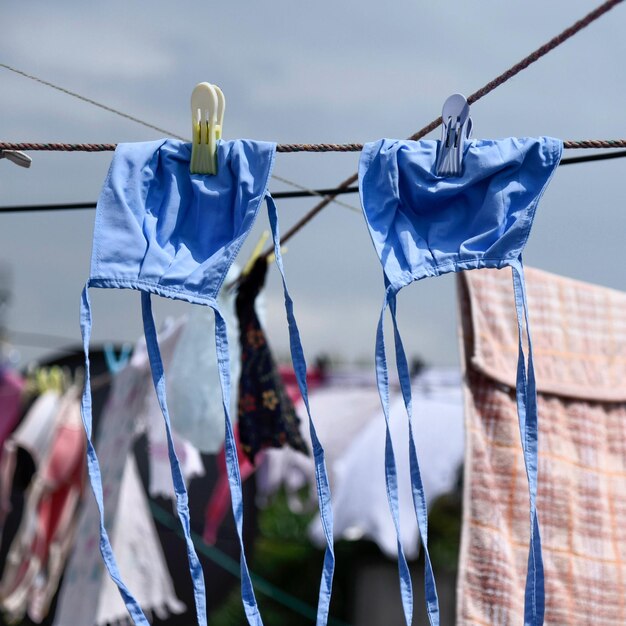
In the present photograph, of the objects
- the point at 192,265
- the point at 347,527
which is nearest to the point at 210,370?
the point at 192,265

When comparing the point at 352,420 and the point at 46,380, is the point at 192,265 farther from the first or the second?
the point at 46,380

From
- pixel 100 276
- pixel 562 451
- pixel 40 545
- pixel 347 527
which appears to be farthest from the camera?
pixel 40 545

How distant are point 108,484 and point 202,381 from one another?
2.06ft

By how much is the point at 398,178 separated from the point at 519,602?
31.9 inches

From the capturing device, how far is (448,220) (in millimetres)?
1426

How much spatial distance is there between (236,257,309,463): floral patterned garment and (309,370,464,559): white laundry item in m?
1.23

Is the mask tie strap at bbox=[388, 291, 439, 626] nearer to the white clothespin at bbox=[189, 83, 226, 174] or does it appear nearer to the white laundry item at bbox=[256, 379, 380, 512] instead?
the white clothespin at bbox=[189, 83, 226, 174]

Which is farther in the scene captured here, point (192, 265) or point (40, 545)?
point (40, 545)

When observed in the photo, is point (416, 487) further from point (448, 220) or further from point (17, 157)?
point (17, 157)

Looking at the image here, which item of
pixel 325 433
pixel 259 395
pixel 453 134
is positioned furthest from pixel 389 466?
pixel 325 433

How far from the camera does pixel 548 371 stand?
201 centimetres

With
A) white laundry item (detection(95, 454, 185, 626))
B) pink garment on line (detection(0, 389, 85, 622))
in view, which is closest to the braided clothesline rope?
white laundry item (detection(95, 454, 185, 626))

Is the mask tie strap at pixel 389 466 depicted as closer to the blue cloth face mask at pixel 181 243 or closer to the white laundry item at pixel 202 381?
the blue cloth face mask at pixel 181 243

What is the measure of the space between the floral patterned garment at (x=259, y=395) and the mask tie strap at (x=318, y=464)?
946 mm
